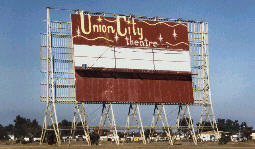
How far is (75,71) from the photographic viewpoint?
4122 centimetres

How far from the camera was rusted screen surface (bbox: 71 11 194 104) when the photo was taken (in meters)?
42.0

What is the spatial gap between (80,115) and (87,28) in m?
9.47

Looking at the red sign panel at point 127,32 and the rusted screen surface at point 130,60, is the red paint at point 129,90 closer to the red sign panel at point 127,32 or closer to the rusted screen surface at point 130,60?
the rusted screen surface at point 130,60

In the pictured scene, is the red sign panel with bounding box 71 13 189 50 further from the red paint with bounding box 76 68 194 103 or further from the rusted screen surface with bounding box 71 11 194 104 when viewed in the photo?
the red paint with bounding box 76 68 194 103

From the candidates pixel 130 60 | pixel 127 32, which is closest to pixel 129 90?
pixel 130 60

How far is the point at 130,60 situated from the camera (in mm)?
43750

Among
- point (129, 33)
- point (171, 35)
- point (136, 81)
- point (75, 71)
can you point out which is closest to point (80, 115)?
point (75, 71)

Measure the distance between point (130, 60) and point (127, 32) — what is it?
11.0 ft

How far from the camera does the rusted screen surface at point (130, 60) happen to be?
4200cm

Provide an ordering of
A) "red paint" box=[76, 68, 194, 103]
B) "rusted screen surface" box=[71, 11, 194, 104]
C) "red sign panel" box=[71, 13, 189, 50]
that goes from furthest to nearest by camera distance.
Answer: "red sign panel" box=[71, 13, 189, 50] < "rusted screen surface" box=[71, 11, 194, 104] < "red paint" box=[76, 68, 194, 103]

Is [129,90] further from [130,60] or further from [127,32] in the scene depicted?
[127,32]

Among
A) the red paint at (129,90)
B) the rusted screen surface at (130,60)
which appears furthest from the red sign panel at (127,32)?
the red paint at (129,90)

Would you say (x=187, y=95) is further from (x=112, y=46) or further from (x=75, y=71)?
(x=75, y=71)

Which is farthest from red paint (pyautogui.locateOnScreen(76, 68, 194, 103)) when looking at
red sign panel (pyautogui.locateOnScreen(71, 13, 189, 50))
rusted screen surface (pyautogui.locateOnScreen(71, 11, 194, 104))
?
red sign panel (pyautogui.locateOnScreen(71, 13, 189, 50))
